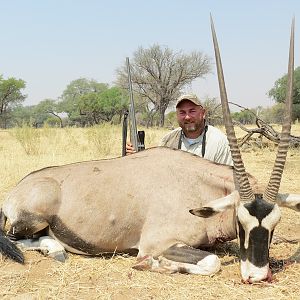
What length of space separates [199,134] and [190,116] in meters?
0.27

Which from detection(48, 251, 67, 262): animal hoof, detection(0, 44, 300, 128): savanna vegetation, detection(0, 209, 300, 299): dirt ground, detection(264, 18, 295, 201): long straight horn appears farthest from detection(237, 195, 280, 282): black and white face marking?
detection(0, 44, 300, 128): savanna vegetation

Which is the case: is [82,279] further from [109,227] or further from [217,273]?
[217,273]

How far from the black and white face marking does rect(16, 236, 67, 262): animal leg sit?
1.74 meters

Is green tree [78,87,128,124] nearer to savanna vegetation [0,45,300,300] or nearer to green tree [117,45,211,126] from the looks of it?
green tree [117,45,211,126]

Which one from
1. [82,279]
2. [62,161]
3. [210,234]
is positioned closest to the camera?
[82,279]

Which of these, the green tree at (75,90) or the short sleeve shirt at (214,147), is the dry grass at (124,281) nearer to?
the short sleeve shirt at (214,147)

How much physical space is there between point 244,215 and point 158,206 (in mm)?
937

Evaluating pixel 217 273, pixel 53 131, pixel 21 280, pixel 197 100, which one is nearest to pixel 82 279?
pixel 21 280

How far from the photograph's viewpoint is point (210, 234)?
14.0ft

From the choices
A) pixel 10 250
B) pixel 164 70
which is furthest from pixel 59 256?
pixel 164 70

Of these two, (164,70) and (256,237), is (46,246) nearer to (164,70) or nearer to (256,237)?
(256,237)

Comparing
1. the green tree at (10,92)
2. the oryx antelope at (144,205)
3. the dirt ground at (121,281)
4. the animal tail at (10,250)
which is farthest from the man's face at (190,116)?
the green tree at (10,92)

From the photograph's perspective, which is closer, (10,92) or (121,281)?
(121,281)

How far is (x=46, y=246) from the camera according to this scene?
4453 mm
